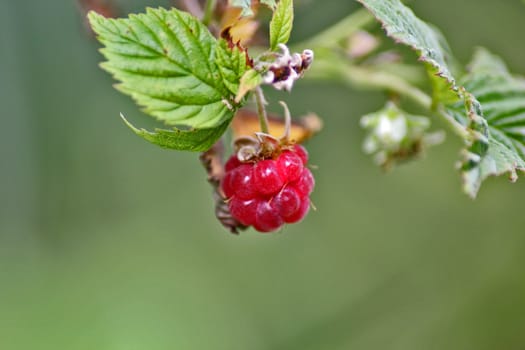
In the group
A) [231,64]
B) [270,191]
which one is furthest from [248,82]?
[270,191]

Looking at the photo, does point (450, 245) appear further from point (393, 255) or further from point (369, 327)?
point (369, 327)

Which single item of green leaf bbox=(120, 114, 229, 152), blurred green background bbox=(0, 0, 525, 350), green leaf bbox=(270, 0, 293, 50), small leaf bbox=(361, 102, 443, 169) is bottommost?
blurred green background bbox=(0, 0, 525, 350)

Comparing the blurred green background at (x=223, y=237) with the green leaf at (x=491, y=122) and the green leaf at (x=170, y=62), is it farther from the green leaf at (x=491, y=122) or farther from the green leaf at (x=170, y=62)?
the green leaf at (x=170, y=62)

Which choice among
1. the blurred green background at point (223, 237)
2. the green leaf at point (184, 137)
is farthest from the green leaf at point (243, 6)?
the blurred green background at point (223, 237)

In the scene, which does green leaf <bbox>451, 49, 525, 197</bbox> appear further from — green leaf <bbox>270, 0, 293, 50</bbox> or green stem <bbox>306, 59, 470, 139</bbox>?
green leaf <bbox>270, 0, 293, 50</bbox>

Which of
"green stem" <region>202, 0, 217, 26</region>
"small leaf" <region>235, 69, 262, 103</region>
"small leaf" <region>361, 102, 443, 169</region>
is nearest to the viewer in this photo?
"small leaf" <region>235, 69, 262, 103</region>

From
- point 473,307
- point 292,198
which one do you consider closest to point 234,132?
point 292,198

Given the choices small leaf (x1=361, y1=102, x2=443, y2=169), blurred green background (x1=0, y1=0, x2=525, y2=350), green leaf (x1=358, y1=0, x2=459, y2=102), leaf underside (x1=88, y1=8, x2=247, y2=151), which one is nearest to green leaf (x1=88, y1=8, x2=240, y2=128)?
leaf underside (x1=88, y1=8, x2=247, y2=151)
